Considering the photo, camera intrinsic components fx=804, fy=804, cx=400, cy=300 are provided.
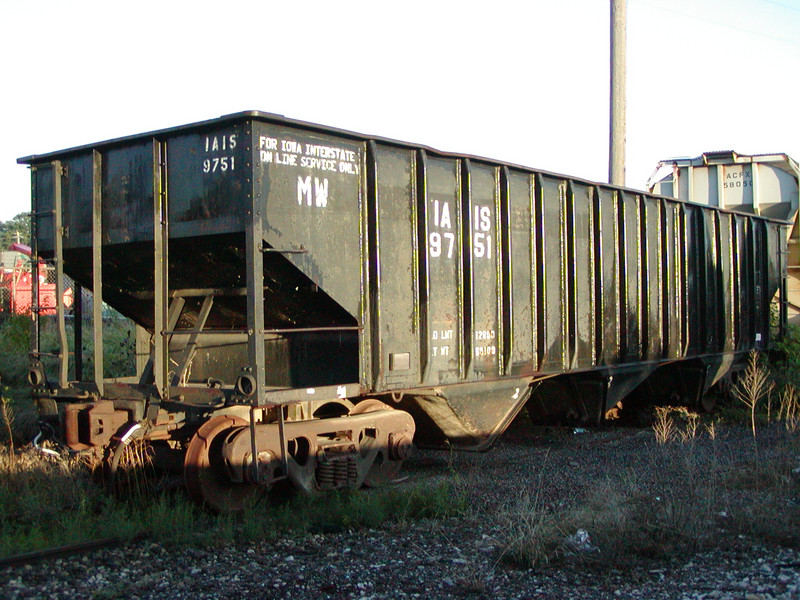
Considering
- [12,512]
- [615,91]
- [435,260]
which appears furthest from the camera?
[615,91]

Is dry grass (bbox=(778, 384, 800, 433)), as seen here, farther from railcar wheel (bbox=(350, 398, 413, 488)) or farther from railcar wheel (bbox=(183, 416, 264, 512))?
railcar wheel (bbox=(183, 416, 264, 512))

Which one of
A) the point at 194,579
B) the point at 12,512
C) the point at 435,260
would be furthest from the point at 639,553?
the point at 12,512

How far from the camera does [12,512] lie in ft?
21.6

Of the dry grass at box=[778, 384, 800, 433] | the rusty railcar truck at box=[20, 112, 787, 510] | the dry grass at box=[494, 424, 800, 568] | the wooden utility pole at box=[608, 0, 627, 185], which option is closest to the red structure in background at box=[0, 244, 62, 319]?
the rusty railcar truck at box=[20, 112, 787, 510]

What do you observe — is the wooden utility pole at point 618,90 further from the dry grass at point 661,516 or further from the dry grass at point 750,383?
the dry grass at point 661,516

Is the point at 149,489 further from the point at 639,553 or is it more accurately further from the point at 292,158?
the point at 639,553

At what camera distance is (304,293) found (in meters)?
7.34

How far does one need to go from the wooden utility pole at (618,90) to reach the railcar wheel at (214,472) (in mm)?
10408

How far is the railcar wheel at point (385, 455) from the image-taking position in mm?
7922

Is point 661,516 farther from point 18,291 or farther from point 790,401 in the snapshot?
point 18,291

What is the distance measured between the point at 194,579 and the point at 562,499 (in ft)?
11.5

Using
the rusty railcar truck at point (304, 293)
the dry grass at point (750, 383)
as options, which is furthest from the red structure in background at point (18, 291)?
the dry grass at point (750, 383)

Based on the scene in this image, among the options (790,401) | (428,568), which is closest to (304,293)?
(428,568)

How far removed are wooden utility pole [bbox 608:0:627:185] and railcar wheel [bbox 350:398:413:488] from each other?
348 inches
